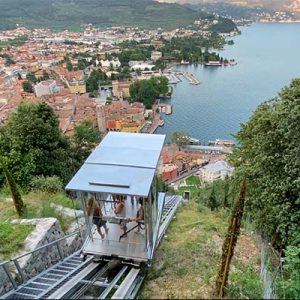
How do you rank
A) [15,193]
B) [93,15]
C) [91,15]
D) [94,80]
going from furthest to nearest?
[93,15] < [91,15] < [94,80] < [15,193]

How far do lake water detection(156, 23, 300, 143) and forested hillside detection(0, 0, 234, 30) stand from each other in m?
80.9

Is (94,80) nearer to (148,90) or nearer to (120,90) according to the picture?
(120,90)

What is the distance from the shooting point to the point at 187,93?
2790 inches

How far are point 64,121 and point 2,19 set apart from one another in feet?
448

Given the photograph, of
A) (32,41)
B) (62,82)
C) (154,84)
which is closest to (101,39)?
(32,41)

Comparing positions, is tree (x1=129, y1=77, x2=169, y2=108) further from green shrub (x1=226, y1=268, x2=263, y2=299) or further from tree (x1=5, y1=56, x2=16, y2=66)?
green shrub (x1=226, y1=268, x2=263, y2=299)

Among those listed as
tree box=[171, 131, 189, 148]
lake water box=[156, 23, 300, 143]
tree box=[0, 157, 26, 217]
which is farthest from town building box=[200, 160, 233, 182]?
tree box=[0, 157, 26, 217]

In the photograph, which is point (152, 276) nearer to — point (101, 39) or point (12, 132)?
point (12, 132)

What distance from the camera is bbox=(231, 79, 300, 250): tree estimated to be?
7.91 meters

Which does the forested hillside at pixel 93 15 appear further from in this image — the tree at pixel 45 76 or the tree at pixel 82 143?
the tree at pixel 82 143

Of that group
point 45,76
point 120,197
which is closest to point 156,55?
point 45,76

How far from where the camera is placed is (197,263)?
586 cm

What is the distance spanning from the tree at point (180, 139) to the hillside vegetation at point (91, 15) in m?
127

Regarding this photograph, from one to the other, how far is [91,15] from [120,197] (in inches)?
7889
